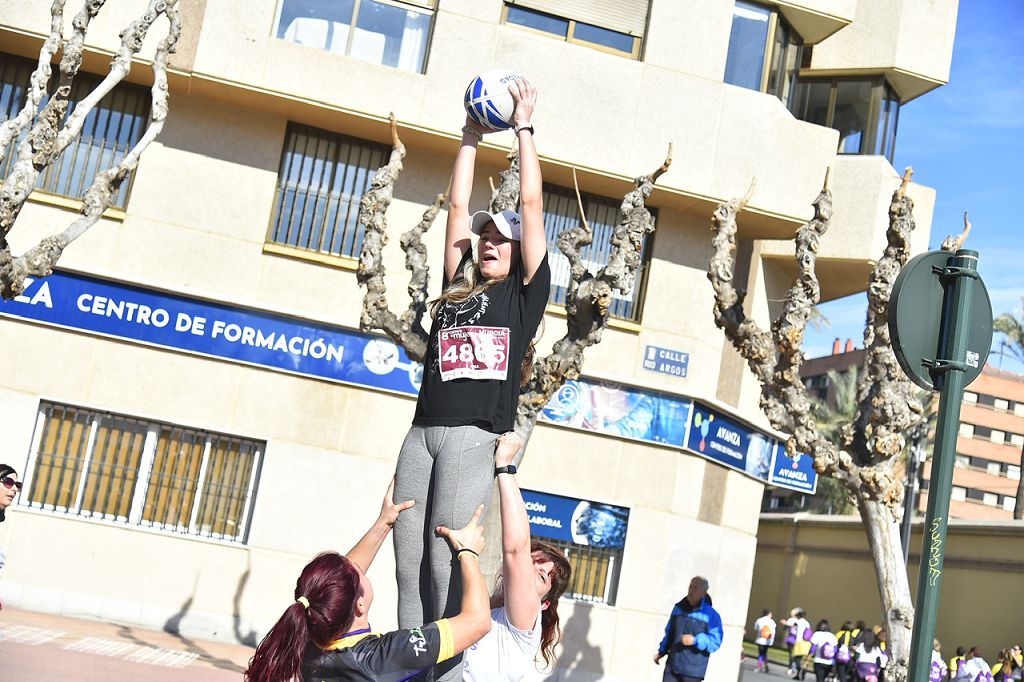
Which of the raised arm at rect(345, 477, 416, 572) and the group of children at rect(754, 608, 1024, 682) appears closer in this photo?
the raised arm at rect(345, 477, 416, 572)

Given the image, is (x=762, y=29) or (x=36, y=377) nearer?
(x=36, y=377)

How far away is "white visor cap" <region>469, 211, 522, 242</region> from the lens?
4498mm

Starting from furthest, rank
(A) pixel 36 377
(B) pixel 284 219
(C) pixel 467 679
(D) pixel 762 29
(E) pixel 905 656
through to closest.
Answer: (D) pixel 762 29, (B) pixel 284 219, (A) pixel 36 377, (E) pixel 905 656, (C) pixel 467 679

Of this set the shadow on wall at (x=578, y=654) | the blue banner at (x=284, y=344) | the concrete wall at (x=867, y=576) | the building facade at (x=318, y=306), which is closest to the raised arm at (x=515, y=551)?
the blue banner at (x=284, y=344)

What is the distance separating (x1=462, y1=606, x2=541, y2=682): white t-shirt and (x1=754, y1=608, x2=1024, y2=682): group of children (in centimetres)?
922

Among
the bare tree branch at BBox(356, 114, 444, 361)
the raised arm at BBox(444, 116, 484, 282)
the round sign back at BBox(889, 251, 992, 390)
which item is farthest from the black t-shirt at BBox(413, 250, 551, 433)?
the bare tree branch at BBox(356, 114, 444, 361)

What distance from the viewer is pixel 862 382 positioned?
42.0ft

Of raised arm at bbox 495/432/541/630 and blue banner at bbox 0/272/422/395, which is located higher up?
blue banner at bbox 0/272/422/395

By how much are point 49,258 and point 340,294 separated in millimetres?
4853

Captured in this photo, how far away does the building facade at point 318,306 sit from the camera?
14.9 metres

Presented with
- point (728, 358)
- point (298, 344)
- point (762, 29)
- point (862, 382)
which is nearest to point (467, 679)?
point (862, 382)

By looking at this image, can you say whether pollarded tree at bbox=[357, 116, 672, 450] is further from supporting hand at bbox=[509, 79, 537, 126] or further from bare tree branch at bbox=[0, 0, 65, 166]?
supporting hand at bbox=[509, 79, 537, 126]

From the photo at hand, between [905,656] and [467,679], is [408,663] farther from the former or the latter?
[905,656]

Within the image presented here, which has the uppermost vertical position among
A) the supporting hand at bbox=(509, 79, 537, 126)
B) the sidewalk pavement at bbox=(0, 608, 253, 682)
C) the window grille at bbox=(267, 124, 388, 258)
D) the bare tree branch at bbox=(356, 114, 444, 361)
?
the window grille at bbox=(267, 124, 388, 258)
